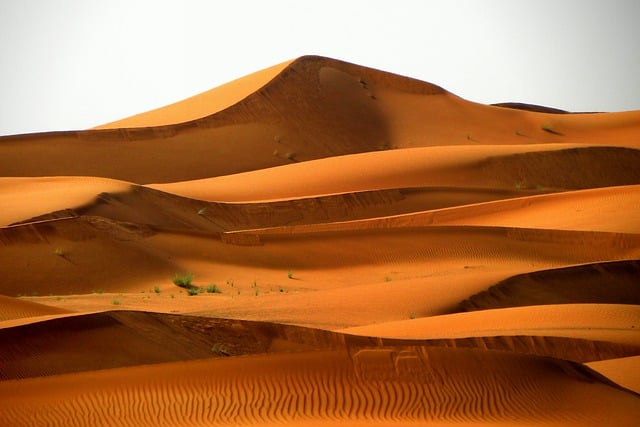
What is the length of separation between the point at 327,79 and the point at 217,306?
3328cm

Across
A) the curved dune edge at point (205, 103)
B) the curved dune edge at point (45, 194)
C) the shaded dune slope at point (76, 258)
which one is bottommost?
the shaded dune slope at point (76, 258)

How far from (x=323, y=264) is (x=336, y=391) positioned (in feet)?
50.6

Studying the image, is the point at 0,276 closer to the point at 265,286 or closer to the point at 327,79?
the point at 265,286

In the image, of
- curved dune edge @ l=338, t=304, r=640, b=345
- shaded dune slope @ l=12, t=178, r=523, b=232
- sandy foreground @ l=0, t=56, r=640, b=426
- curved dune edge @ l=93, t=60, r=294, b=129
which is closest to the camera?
sandy foreground @ l=0, t=56, r=640, b=426

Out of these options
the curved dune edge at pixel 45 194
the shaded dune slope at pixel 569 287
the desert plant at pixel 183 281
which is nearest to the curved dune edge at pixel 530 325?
the shaded dune slope at pixel 569 287

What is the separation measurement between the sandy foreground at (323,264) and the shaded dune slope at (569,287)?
51mm

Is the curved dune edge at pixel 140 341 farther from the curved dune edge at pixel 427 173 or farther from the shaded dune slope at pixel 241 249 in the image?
the curved dune edge at pixel 427 173

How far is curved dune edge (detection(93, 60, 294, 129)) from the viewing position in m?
51.8

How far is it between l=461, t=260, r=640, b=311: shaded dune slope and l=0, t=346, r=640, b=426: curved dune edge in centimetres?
825

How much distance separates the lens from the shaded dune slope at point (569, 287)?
24.3m

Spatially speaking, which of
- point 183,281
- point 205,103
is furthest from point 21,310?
point 205,103

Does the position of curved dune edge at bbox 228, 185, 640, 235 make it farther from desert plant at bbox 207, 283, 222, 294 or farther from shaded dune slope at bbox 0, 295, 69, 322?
shaded dune slope at bbox 0, 295, 69, 322

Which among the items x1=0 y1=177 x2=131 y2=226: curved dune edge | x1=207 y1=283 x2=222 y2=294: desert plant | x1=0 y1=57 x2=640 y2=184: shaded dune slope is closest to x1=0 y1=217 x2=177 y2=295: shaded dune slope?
x1=207 y1=283 x2=222 y2=294: desert plant

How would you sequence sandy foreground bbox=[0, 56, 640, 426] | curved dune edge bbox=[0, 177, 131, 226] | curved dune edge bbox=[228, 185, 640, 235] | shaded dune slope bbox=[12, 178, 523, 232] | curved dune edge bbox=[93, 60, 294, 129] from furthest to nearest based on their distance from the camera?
1. curved dune edge bbox=[93, 60, 294, 129]
2. curved dune edge bbox=[228, 185, 640, 235]
3. shaded dune slope bbox=[12, 178, 523, 232]
4. curved dune edge bbox=[0, 177, 131, 226]
5. sandy foreground bbox=[0, 56, 640, 426]
